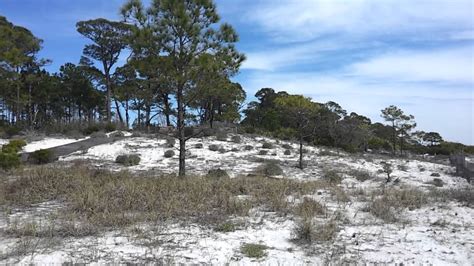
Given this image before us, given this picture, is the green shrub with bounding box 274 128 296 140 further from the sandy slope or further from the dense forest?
the sandy slope

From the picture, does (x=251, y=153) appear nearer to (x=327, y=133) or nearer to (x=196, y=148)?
(x=196, y=148)

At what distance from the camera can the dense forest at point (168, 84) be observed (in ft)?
36.6

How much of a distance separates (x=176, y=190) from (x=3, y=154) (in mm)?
7996

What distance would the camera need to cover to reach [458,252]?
17.5ft

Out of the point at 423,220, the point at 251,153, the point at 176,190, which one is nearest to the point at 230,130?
the point at 251,153

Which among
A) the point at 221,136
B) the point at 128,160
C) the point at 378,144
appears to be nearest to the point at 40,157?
the point at 128,160

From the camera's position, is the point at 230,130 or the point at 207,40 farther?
the point at 230,130

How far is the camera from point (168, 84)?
11523 millimetres

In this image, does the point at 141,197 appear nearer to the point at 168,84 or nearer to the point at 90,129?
the point at 168,84

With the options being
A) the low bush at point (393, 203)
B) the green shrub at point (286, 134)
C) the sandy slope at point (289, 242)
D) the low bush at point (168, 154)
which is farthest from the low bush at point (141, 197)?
the green shrub at point (286, 134)

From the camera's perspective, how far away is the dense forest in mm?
11148

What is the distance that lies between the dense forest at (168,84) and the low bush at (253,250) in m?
6.30

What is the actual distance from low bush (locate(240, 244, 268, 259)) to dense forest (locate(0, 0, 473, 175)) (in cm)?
630

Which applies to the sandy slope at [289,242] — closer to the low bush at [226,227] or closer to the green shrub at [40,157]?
the low bush at [226,227]
